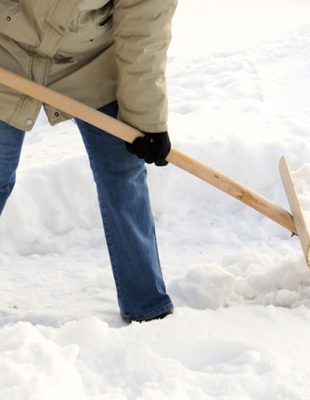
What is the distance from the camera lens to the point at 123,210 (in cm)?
270

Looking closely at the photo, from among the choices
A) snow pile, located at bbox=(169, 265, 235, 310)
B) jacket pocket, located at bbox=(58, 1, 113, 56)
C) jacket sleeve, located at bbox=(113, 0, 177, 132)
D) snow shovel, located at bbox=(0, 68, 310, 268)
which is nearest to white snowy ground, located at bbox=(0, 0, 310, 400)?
snow pile, located at bbox=(169, 265, 235, 310)

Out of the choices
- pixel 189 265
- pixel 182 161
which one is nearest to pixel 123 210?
pixel 182 161

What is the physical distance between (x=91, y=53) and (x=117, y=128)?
272 mm

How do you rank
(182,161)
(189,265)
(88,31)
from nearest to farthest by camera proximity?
1. (88,31)
2. (182,161)
3. (189,265)

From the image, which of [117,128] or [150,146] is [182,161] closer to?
[150,146]

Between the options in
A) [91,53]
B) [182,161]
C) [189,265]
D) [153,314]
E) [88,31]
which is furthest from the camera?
[189,265]

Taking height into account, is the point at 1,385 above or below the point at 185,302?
above

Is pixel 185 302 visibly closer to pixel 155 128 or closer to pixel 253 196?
pixel 253 196

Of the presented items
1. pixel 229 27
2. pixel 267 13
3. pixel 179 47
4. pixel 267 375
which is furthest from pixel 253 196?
pixel 267 13

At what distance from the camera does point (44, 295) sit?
10.4 ft

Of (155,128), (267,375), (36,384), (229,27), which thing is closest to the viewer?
(36,384)

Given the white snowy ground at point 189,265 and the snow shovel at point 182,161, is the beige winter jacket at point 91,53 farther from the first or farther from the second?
the white snowy ground at point 189,265

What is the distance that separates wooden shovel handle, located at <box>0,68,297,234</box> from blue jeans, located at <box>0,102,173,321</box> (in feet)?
0.33

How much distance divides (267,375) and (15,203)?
6.15 feet
